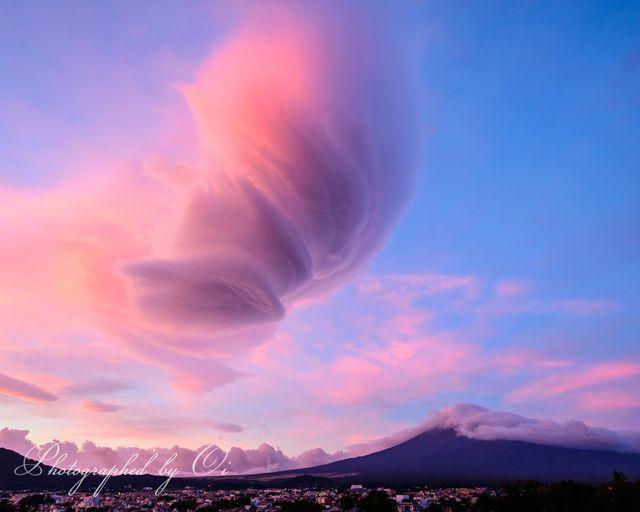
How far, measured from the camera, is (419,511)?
455ft

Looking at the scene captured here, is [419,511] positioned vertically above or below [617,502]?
above

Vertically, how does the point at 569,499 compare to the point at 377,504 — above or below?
below

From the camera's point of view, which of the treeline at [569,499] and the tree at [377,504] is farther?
the tree at [377,504]

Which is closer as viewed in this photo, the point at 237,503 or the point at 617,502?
the point at 617,502

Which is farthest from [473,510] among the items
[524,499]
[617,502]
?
[617,502]

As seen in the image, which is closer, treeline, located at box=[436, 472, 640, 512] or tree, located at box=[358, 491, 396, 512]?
treeline, located at box=[436, 472, 640, 512]

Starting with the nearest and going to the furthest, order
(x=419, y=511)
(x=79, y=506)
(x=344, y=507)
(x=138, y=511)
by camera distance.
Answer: (x=344, y=507) < (x=419, y=511) < (x=138, y=511) < (x=79, y=506)

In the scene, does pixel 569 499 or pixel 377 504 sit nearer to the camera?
pixel 569 499

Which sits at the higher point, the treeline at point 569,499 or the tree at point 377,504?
the tree at point 377,504

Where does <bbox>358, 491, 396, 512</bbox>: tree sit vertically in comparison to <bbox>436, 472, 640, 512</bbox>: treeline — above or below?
above

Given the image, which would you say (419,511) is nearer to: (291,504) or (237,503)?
(291,504)

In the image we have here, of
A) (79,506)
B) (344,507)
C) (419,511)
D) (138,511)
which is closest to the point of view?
(344,507)

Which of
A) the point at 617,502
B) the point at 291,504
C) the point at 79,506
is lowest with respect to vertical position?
the point at 617,502

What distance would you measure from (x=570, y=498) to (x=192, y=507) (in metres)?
117
